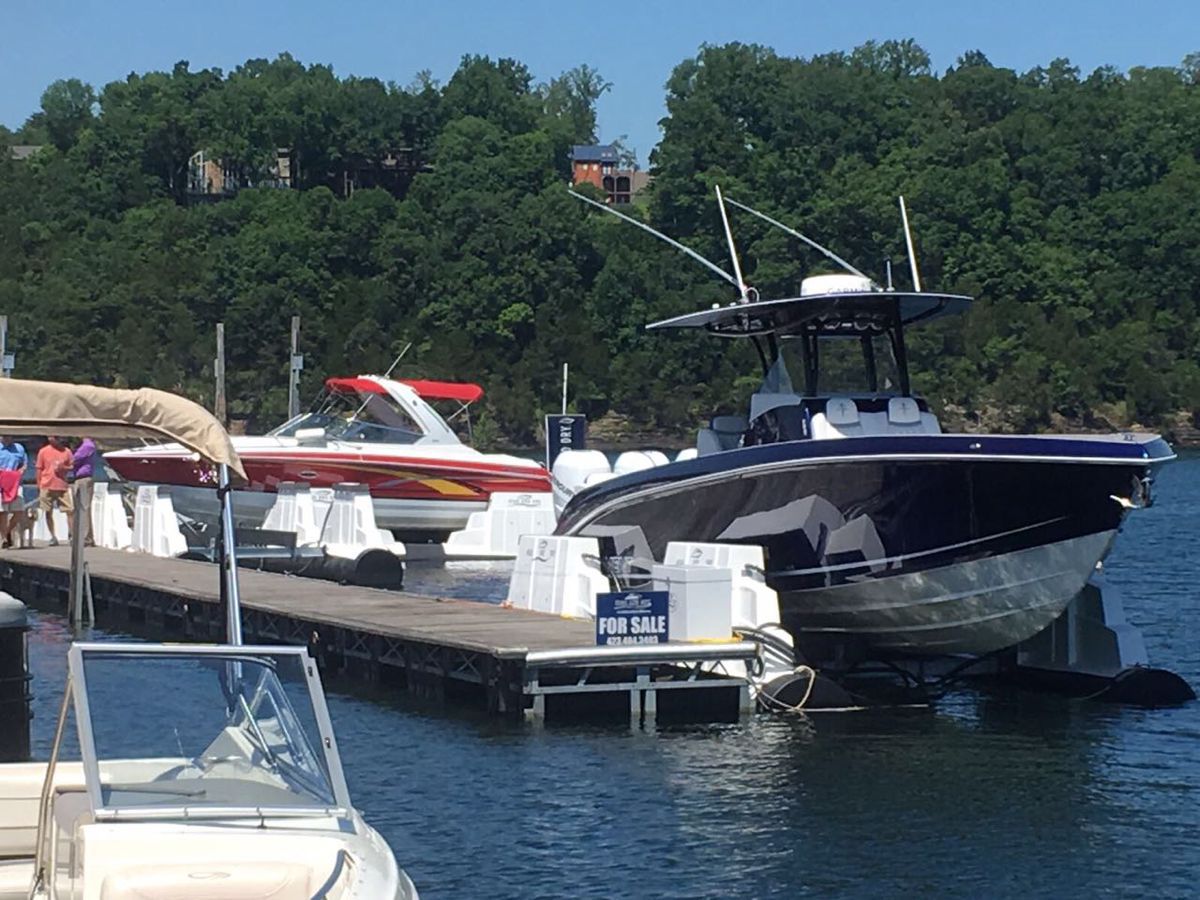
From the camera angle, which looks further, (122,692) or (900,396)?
(900,396)

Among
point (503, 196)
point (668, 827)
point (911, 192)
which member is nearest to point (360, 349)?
point (503, 196)

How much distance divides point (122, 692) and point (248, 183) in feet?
374

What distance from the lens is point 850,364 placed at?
20.2 meters

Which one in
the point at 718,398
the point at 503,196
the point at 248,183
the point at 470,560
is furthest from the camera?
the point at 248,183

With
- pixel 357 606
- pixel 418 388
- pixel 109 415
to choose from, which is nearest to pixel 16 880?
pixel 109 415

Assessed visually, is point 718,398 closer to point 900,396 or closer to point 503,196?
point 503,196

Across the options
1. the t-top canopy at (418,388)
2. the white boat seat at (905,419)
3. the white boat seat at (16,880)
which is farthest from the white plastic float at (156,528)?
the white boat seat at (16,880)

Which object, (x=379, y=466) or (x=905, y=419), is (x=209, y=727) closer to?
(x=905, y=419)

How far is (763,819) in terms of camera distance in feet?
44.8

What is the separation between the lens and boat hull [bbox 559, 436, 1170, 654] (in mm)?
16906

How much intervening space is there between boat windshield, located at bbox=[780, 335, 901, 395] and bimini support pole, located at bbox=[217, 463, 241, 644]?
10.1 meters

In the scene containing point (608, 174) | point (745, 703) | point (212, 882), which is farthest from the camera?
point (608, 174)

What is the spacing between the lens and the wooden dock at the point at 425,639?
16.6 metres

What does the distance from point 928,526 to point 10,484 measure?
49.5 ft
